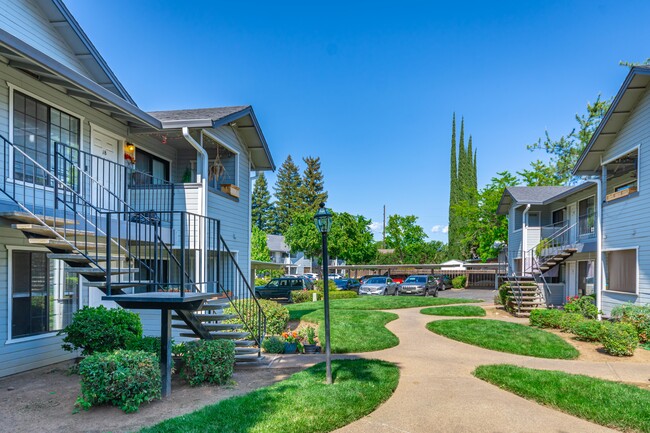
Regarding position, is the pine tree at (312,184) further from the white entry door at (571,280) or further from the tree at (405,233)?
the white entry door at (571,280)

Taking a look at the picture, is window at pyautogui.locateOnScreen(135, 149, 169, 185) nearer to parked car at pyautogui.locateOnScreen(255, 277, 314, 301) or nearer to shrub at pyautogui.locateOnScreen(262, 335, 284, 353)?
shrub at pyautogui.locateOnScreen(262, 335, 284, 353)

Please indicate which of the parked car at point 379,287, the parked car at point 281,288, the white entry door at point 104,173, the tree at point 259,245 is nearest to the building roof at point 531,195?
the parked car at point 379,287

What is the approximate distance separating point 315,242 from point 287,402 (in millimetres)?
25828

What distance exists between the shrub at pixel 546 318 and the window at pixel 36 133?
1371 cm

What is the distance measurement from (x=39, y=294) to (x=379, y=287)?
21639 millimetres

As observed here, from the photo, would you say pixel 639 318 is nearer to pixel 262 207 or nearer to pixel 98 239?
pixel 98 239

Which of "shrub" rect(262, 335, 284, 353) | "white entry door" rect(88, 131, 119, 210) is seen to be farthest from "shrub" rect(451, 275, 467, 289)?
"white entry door" rect(88, 131, 119, 210)

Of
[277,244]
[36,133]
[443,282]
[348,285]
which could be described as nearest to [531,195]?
[348,285]

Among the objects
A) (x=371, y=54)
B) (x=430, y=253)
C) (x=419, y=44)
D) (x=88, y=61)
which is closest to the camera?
(x=88, y=61)

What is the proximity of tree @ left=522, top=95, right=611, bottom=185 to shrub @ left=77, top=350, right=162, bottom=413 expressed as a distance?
32.5 metres

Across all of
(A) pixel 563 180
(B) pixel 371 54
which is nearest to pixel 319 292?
(B) pixel 371 54

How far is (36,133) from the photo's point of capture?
838 cm

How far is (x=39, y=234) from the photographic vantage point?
22.1 feet

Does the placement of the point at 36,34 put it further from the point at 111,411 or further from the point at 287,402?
the point at 287,402
